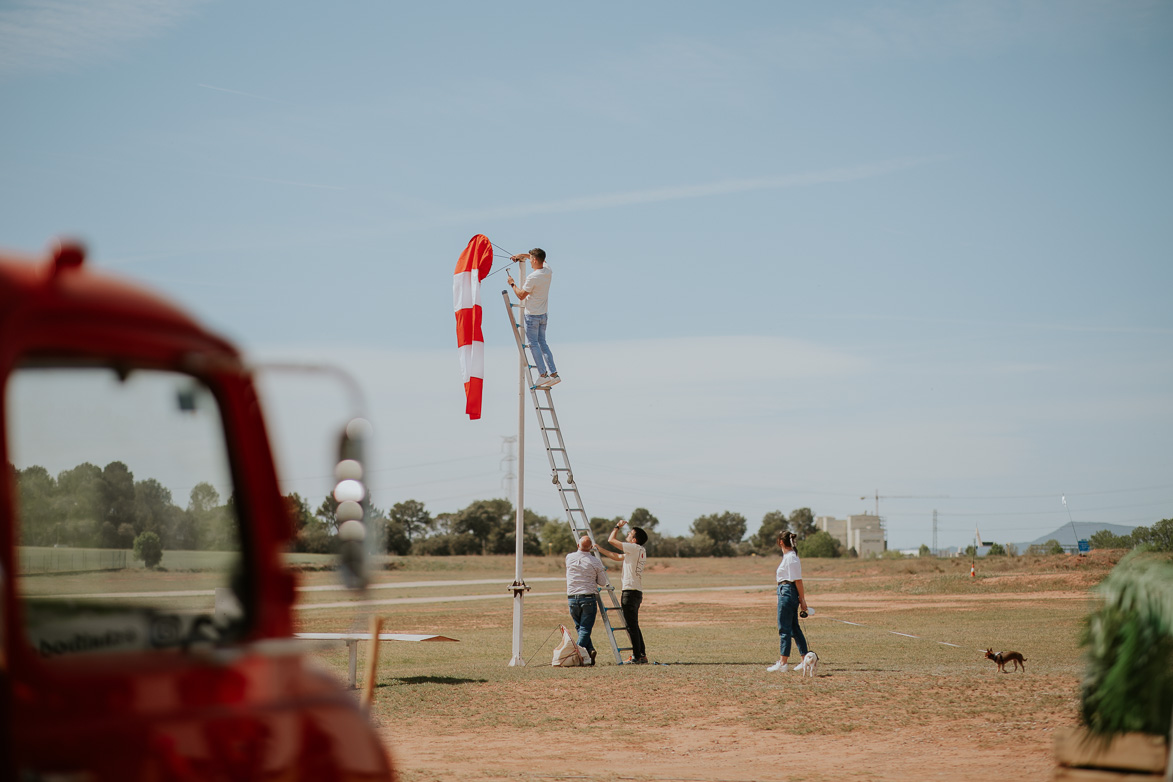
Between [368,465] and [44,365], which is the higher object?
[44,365]

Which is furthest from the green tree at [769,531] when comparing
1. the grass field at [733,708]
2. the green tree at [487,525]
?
the grass field at [733,708]

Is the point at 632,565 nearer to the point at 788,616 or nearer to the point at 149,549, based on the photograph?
the point at 788,616

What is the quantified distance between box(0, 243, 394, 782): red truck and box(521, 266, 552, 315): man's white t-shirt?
13.6m

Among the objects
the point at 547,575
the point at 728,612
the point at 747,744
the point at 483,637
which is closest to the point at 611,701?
the point at 747,744

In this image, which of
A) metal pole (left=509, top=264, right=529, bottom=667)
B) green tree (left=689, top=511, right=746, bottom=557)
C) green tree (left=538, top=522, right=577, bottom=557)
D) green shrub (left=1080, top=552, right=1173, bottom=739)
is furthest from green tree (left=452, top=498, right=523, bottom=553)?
green shrub (left=1080, top=552, right=1173, bottom=739)

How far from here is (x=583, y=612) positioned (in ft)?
57.4

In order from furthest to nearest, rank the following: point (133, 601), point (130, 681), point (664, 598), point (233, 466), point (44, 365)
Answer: point (664, 598)
point (233, 466)
point (133, 601)
point (44, 365)
point (130, 681)

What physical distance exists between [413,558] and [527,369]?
252 feet

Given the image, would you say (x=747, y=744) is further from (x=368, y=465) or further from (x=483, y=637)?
(x=483, y=637)

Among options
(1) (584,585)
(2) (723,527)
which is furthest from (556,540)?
(1) (584,585)

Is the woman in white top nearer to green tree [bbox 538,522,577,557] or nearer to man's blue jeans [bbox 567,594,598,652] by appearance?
man's blue jeans [bbox 567,594,598,652]

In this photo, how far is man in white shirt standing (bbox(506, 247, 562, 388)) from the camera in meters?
17.3

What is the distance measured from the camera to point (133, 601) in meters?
3.55

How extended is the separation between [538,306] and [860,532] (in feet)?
409
